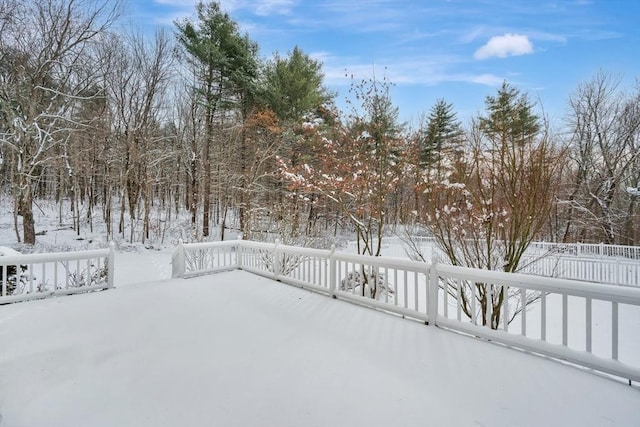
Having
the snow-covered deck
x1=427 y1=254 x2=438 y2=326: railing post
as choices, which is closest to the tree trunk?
the snow-covered deck

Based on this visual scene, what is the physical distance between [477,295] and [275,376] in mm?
4208

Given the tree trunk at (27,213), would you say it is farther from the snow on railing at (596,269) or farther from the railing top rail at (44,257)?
the snow on railing at (596,269)

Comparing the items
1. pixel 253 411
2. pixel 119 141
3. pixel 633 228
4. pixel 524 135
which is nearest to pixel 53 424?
pixel 253 411

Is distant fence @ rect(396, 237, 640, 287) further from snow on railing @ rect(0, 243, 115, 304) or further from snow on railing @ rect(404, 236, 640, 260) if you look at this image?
snow on railing @ rect(0, 243, 115, 304)

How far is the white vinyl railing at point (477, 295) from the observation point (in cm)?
257

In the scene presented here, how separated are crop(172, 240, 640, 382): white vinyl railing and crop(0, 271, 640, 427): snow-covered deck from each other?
0.16 meters

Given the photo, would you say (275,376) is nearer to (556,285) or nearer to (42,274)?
(556,285)

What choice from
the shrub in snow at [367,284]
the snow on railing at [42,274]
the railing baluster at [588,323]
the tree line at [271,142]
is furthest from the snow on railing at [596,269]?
the snow on railing at [42,274]

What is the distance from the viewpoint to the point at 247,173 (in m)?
12.7

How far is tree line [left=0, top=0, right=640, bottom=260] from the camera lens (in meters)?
5.19

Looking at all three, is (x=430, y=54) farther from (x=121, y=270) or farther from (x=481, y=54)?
(x=121, y=270)

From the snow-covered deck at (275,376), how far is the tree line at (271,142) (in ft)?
8.35

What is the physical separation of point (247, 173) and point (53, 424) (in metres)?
11.3

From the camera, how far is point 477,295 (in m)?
5.36
